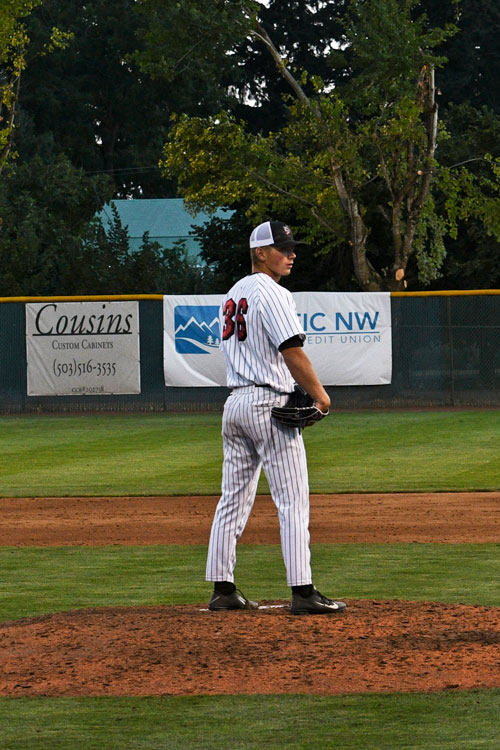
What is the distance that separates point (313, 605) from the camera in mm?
6375

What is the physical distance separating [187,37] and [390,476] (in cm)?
1770

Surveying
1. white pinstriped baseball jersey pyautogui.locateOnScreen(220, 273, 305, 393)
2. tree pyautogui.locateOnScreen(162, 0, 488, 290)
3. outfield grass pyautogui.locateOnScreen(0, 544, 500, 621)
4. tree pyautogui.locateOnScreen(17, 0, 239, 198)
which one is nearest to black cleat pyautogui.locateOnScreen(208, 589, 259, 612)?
outfield grass pyautogui.locateOnScreen(0, 544, 500, 621)

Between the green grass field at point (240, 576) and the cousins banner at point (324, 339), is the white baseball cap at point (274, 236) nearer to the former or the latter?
the green grass field at point (240, 576)

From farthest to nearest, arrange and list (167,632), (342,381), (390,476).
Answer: (342,381)
(390,476)
(167,632)

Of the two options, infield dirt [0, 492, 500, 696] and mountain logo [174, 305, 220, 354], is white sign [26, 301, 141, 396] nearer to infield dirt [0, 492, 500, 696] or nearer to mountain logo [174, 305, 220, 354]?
mountain logo [174, 305, 220, 354]

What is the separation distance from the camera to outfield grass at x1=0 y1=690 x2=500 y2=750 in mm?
4340

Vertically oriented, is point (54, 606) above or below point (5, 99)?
below

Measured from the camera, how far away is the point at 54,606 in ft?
23.6

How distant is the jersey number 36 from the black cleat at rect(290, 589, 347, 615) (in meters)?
1.33

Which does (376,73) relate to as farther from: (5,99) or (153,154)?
(153,154)

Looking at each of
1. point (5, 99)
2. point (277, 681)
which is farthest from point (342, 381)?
point (277, 681)

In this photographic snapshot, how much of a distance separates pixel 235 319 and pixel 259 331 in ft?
0.63

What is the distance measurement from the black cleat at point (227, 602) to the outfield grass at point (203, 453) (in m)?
6.69

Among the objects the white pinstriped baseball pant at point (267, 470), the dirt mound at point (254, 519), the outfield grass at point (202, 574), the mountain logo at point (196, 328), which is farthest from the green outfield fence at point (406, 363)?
the white pinstriped baseball pant at point (267, 470)
